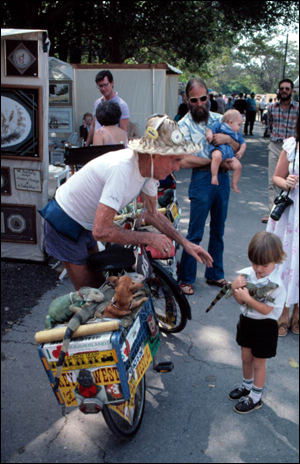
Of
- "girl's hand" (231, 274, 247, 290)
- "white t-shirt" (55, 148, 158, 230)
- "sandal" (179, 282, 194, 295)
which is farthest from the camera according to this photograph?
"sandal" (179, 282, 194, 295)

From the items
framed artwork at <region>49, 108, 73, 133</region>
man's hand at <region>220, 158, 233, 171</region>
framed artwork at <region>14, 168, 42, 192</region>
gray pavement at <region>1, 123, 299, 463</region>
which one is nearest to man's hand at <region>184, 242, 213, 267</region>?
gray pavement at <region>1, 123, 299, 463</region>

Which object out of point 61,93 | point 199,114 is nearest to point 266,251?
point 199,114

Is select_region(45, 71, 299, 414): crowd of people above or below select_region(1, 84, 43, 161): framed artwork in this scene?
below

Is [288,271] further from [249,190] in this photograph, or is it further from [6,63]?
[249,190]

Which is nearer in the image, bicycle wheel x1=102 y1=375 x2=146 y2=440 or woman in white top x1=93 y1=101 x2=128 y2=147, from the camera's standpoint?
bicycle wheel x1=102 y1=375 x2=146 y2=440

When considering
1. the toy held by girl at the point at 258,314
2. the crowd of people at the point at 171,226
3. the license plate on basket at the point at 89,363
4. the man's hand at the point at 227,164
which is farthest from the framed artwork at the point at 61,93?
the license plate on basket at the point at 89,363

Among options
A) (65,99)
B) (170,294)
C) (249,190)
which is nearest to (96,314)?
(170,294)

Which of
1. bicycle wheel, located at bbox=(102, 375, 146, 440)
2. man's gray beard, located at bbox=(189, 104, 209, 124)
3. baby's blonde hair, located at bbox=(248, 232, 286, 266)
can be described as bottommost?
bicycle wheel, located at bbox=(102, 375, 146, 440)

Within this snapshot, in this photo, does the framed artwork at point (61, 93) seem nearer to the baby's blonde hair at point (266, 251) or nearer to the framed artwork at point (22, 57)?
the framed artwork at point (22, 57)

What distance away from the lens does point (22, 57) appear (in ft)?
15.6

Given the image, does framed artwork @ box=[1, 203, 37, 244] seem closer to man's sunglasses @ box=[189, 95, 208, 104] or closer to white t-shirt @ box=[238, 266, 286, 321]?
man's sunglasses @ box=[189, 95, 208, 104]

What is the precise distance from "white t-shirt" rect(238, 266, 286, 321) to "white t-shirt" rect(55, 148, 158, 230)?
34.1 inches

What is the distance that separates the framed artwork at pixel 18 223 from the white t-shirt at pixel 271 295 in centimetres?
316

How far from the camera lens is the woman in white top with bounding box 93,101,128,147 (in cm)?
479
